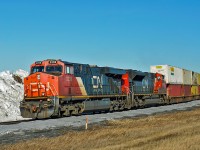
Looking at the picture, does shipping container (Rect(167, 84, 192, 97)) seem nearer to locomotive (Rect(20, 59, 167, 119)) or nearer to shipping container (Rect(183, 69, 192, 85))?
shipping container (Rect(183, 69, 192, 85))

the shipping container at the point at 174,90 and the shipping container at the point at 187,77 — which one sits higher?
the shipping container at the point at 187,77

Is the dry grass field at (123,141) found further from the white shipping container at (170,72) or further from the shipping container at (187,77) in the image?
the shipping container at (187,77)

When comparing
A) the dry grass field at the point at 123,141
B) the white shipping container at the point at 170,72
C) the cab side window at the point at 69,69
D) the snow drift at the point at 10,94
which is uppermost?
the white shipping container at the point at 170,72

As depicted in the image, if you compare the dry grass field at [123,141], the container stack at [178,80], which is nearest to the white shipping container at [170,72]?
the container stack at [178,80]

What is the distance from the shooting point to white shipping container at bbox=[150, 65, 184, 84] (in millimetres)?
42281

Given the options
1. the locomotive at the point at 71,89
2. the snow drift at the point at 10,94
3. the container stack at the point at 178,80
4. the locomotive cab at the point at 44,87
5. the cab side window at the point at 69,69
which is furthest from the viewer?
the container stack at the point at 178,80

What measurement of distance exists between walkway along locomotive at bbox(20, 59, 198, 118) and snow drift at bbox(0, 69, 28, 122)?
16.2 feet

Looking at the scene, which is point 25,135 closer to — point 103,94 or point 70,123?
point 70,123

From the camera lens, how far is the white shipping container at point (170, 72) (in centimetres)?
4228

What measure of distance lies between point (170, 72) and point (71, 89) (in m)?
21.4

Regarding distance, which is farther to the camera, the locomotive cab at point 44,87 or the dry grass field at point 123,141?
the locomotive cab at point 44,87

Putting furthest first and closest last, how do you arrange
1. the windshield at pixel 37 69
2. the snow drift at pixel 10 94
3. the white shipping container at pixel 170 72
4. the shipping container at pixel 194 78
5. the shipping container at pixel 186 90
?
the shipping container at pixel 194 78 < the shipping container at pixel 186 90 < the white shipping container at pixel 170 72 < the snow drift at pixel 10 94 < the windshield at pixel 37 69

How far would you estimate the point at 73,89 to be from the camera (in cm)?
2461

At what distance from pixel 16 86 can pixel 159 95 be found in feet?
52.9
